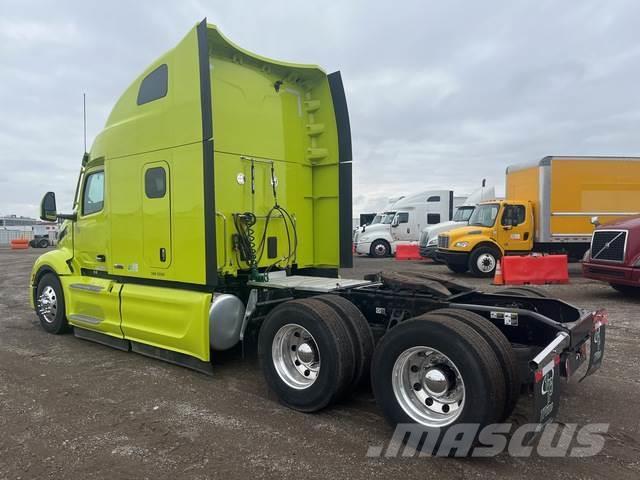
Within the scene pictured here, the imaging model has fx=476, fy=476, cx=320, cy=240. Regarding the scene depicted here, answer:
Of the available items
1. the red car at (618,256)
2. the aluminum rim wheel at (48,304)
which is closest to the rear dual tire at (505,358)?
the aluminum rim wheel at (48,304)

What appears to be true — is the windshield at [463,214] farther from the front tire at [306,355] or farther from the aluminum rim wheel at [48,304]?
the front tire at [306,355]

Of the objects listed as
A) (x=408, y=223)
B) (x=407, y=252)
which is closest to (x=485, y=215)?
(x=407, y=252)

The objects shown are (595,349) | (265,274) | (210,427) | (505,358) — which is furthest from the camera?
(265,274)

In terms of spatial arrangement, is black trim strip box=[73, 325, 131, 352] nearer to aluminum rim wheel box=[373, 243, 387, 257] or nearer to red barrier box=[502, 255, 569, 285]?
red barrier box=[502, 255, 569, 285]

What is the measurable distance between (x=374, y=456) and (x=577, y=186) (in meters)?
13.0

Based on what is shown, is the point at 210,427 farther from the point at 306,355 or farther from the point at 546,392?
the point at 546,392

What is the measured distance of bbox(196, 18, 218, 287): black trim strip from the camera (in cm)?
477

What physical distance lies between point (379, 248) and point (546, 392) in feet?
65.3

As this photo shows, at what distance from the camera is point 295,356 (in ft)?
14.6

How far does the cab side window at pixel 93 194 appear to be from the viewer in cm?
646

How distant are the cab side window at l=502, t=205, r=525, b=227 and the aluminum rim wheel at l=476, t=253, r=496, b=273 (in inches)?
44.4

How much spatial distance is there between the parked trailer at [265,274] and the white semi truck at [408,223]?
16.6m

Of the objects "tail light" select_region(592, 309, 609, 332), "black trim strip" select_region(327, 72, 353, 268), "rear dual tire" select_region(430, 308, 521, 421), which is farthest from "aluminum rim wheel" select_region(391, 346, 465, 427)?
"black trim strip" select_region(327, 72, 353, 268)

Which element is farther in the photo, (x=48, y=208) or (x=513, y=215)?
(x=513, y=215)
